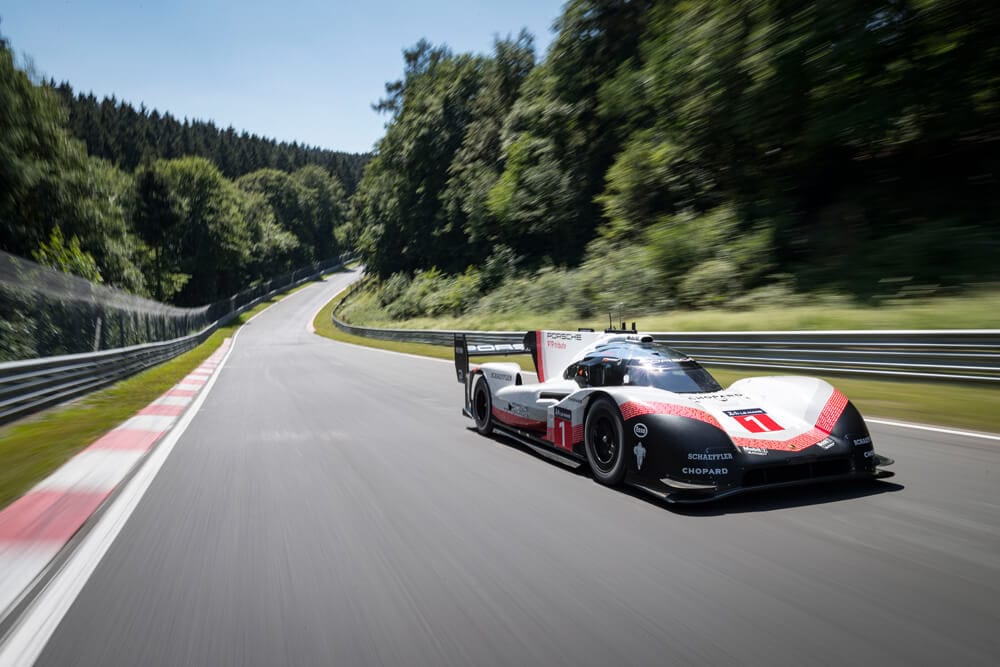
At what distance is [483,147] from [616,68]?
13.2 meters

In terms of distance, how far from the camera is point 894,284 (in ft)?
44.6

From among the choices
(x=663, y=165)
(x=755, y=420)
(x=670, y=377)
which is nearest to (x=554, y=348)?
(x=670, y=377)

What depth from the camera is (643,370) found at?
5133 millimetres

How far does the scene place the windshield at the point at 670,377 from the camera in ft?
16.3

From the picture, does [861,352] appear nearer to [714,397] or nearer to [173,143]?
[714,397]

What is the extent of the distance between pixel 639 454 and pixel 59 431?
7630mm

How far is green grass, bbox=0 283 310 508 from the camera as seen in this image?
5.90 m

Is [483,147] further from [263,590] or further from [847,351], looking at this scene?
[263,590]

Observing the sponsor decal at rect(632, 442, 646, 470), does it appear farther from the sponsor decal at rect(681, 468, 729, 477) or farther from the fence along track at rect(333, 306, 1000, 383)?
the fence along track at rect(333, 306, 1000, 383)

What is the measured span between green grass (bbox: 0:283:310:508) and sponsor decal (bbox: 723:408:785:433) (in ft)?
17.5

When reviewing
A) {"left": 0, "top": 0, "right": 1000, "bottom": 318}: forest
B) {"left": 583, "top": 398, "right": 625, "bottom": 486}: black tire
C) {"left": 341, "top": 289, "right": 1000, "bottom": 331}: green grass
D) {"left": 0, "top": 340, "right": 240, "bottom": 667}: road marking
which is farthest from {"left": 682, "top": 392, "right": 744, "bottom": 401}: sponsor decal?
{"left": 0, "top": 0, "right": 1000, "bottom": 318}: forest

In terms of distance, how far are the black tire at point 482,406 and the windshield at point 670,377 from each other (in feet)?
7.35

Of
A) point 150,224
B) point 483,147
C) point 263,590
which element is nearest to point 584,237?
point 483,147

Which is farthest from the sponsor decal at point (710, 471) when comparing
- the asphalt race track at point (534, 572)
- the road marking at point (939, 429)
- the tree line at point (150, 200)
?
the tree line at point (150, 200)
